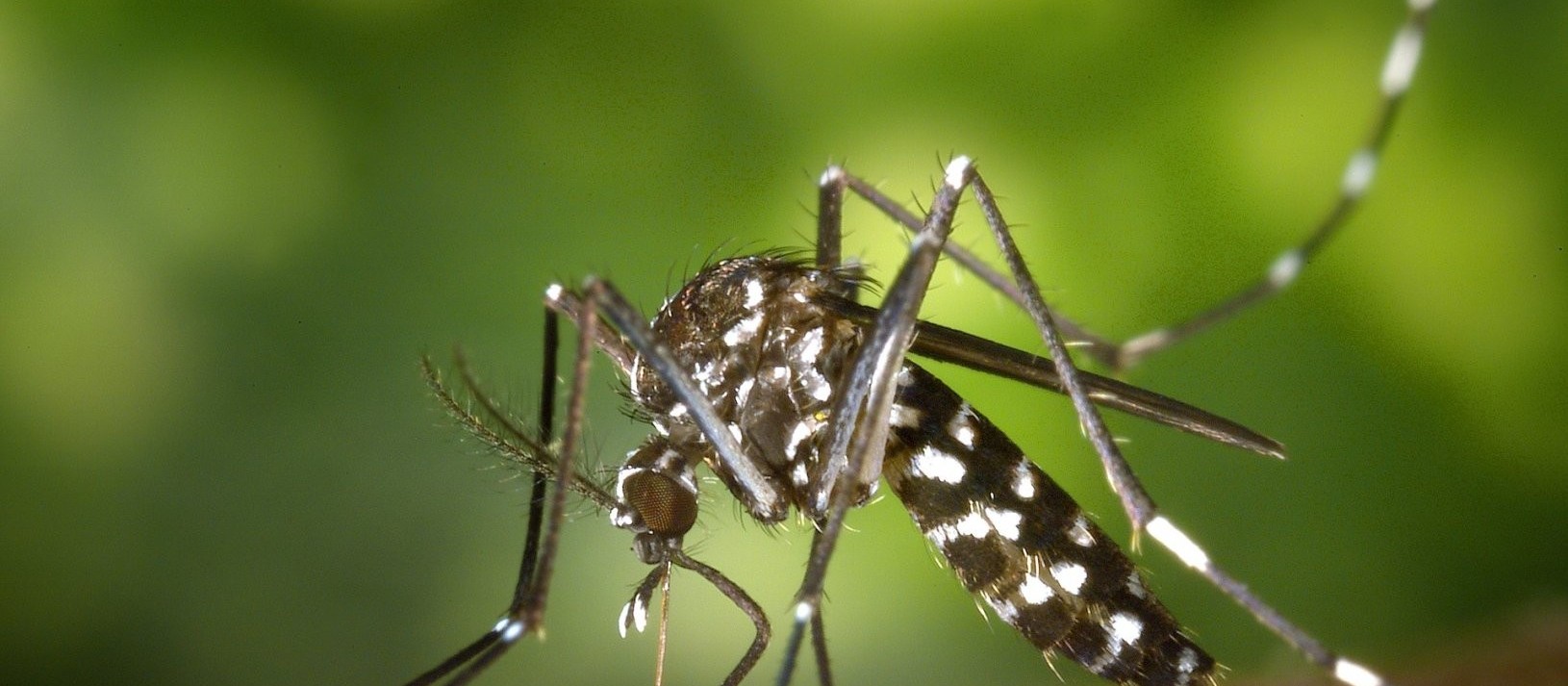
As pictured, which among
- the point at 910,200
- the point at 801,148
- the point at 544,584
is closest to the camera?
the point at 544,584

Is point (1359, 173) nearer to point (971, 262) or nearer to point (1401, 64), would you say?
point (1401, 64)

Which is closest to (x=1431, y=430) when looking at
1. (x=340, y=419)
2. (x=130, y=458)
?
(x=340, y=419)

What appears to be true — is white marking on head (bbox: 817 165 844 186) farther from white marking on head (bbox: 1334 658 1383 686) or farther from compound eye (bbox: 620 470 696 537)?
white marking on head (bbox: 1334 658 1383 686)

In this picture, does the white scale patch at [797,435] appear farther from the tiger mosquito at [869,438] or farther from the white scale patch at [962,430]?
the white scale patch at [962,430]

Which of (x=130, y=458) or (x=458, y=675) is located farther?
(x=130, y=458)

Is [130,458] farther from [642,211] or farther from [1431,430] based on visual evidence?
[1431,430]

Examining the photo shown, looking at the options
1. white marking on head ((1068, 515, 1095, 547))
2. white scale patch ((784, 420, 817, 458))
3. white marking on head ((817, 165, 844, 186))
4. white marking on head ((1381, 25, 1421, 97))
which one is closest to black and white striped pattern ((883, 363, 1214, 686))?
white marking on head ((1068, 515, 1095, 547))
